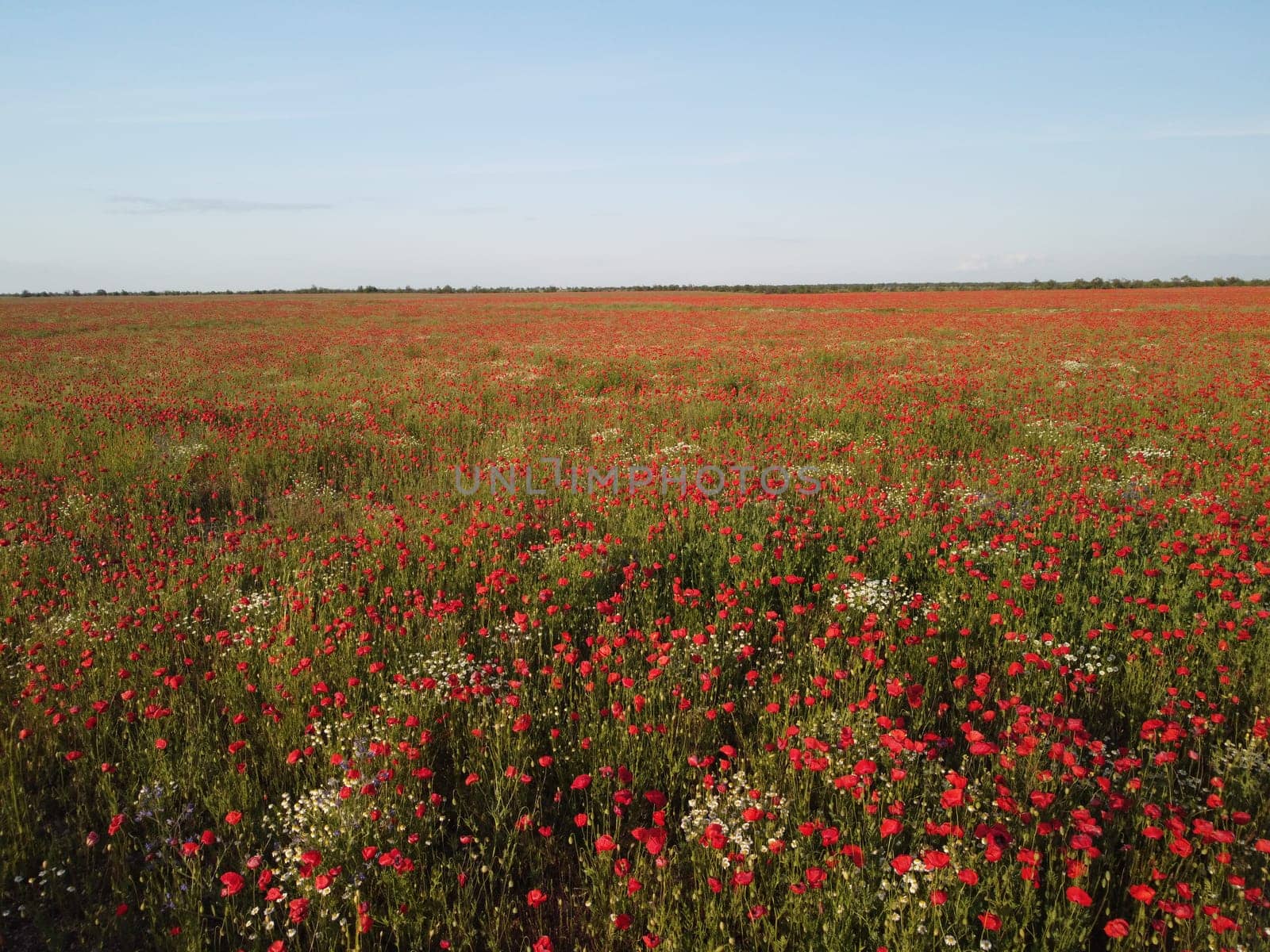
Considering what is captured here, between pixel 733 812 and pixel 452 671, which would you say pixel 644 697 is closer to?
pixel 733 812

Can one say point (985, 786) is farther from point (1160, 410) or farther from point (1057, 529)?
point (1160, 410)

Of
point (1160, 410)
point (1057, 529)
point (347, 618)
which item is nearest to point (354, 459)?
point (347, 618)

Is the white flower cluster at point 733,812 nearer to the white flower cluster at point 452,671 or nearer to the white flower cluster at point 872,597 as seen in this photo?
the white flower cluster at point 452,671

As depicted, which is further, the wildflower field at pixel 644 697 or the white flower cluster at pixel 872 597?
the white flower cluster at pixel 872 597

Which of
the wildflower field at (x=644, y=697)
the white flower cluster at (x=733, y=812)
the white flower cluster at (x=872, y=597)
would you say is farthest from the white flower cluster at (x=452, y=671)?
the white flower cluster at (x=872, y=597)

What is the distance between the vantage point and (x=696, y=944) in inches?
90.7

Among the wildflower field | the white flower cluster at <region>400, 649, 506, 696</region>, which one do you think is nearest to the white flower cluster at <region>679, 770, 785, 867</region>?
the wildflower field

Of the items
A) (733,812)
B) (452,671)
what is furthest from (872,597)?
(452,671)

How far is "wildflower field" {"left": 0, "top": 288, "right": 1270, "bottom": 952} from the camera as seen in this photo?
2453 millimetres

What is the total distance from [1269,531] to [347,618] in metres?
6.32

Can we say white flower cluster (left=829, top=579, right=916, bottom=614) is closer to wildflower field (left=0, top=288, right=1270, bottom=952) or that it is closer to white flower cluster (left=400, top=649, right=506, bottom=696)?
wildflower field (left=0, top=288, right=1270, bottom=952)

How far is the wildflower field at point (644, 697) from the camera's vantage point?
2.45 meters

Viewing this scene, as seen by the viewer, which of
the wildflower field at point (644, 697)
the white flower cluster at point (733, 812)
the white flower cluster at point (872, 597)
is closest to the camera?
the wildflower field at point (644, 697)

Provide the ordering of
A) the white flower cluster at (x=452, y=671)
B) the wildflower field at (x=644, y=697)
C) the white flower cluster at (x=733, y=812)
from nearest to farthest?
1. the wildflower field at (x=644, y=697)
2. the white flower cluster at (x=733, y=812)
3. the white flower cluster at (x=452, y=671)
